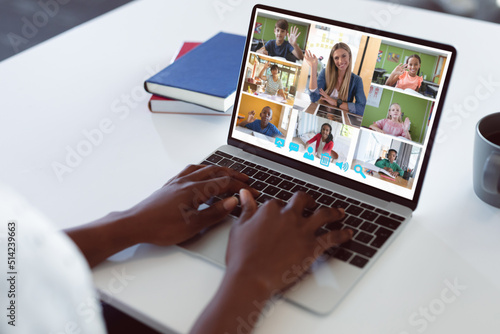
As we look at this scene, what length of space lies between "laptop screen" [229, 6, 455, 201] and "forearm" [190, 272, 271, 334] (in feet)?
1.06

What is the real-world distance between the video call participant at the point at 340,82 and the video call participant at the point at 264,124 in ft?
0.35

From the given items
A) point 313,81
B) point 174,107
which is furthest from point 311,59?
point 174,107

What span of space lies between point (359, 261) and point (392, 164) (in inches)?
8.0

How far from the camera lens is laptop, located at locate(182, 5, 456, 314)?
0.79 meters

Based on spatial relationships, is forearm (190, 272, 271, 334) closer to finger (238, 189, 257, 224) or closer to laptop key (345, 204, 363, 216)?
finger (238, 189, 257, 224)

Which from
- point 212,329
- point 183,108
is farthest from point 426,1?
point 212,329

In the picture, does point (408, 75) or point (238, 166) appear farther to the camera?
point (238, 166)

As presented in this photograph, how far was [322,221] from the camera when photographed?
766 millimetres

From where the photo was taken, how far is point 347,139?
0.89 meters

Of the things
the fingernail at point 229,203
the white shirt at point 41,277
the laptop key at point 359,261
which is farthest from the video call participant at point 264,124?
the white shirt at point 41,277

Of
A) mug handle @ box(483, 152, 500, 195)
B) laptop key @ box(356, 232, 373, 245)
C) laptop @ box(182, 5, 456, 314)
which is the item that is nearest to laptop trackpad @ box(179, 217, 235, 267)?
laptop @ box(182, 5, 456, 314)

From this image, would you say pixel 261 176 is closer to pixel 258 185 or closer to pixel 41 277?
pixel 258 185

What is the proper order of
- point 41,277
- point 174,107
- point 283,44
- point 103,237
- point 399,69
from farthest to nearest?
point 174,107, point 283,44, point 399,69, point 103,237, point 41,277

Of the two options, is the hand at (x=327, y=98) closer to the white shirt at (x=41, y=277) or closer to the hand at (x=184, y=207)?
the hand at (x=184, y=207)
